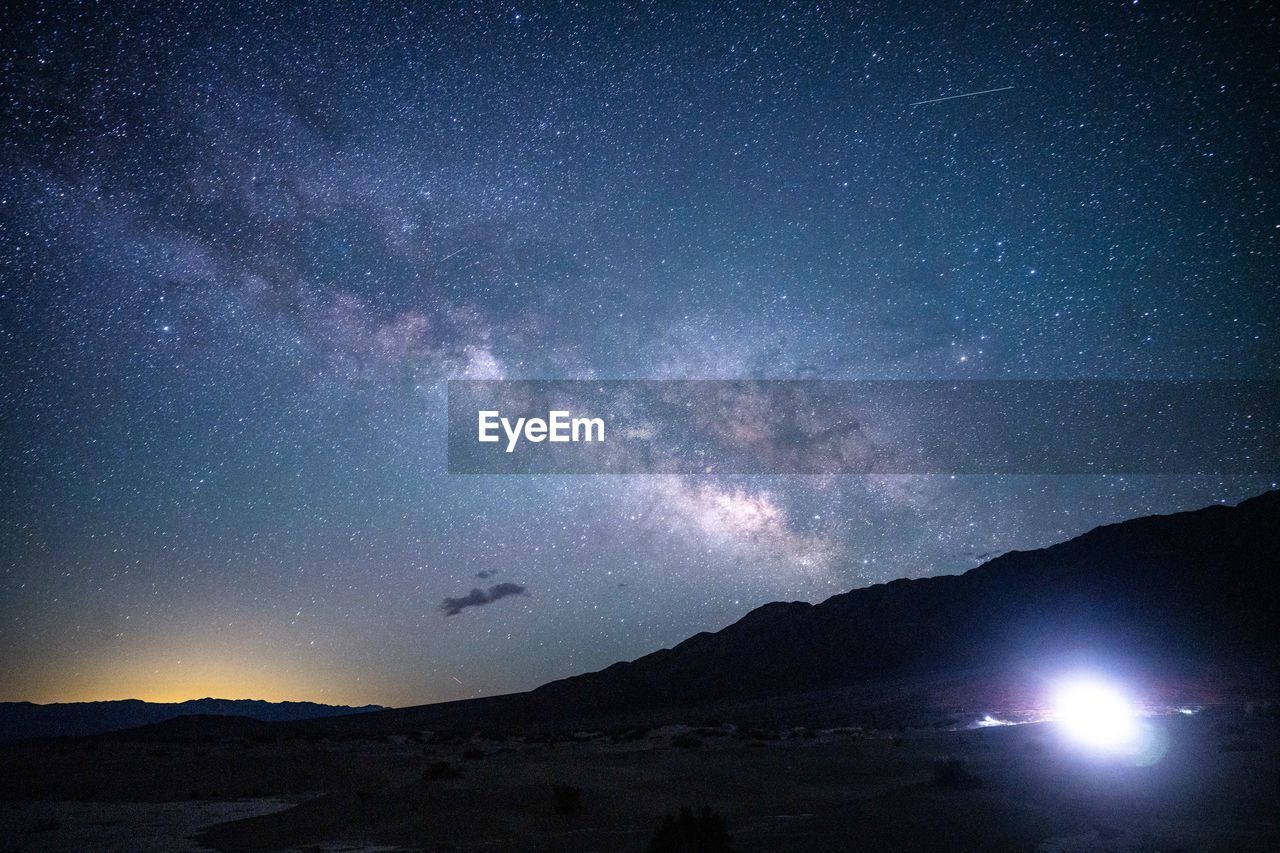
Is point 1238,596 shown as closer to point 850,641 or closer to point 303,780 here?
point 850,641

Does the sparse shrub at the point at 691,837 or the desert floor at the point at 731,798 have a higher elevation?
the sparse shrub at the point at 691,837

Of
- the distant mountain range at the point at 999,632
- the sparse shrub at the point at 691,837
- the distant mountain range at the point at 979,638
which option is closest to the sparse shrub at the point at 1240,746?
the sparse shrub at the point at 691,837

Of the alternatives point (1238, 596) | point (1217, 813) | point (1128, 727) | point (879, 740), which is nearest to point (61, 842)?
point (1217, 813)

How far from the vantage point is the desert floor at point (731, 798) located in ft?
35.3

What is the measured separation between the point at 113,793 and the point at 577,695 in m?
84.9

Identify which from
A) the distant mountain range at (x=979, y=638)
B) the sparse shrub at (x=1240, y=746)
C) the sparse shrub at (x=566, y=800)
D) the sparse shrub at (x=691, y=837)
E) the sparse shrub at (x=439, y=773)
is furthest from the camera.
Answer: the distant mountain range at (x=979, y=638)

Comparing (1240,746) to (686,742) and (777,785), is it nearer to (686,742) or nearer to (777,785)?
(777,785)

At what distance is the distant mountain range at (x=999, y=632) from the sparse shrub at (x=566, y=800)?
48073mm

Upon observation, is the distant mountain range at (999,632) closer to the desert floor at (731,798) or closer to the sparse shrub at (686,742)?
the sparse shrub at (686,742)

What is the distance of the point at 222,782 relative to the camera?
71.9 feet

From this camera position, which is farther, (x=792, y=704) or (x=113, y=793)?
(x=792, y=704)

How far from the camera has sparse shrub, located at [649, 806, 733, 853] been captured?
8.62m

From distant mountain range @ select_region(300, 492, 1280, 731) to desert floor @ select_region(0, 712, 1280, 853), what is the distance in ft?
128

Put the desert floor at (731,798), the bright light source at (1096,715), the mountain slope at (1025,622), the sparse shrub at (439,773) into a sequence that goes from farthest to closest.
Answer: the mountain slope at (1025,622) → the bright light source at (1096,715) → the sparse shrub at (439,773) → the desert floor at (731,798)
